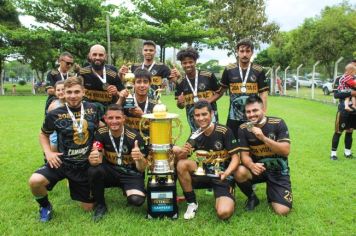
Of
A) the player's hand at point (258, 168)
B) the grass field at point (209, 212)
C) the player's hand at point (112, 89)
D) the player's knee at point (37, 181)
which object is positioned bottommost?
the grass field at point (209, 212)

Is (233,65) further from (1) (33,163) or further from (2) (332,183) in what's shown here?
(1) (33,163)

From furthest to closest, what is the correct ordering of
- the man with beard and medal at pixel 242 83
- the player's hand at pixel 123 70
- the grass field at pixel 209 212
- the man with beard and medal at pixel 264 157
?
the player's hand at pixel 123 70
the man with beard and medal at pixel 242 83
the man with beard and medal at pixel 264 157
the grass field at pixel 209 212

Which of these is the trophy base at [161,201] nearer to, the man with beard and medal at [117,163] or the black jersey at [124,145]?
the man with beard and medal at [117,163]

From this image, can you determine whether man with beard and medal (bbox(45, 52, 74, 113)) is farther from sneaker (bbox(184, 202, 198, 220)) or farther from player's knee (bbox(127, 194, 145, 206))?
sneaker (bbox(184, 202, 198, 220))

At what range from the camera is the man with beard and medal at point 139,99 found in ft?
16.0

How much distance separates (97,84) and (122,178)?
1.62 meters

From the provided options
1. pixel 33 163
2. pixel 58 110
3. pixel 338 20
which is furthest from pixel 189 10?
pixel 58 110

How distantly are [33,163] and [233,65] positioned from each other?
4.19 metres

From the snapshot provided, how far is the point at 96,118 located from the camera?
4699 mm

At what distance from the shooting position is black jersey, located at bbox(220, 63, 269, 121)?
5.20 metres

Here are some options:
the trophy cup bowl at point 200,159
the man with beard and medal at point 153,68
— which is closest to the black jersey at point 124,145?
the trophy cup bowl at point 200,159

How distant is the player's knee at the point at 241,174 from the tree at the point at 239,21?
28328mm

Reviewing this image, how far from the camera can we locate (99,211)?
14.2 feet

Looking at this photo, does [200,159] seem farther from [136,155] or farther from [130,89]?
[130,89]
